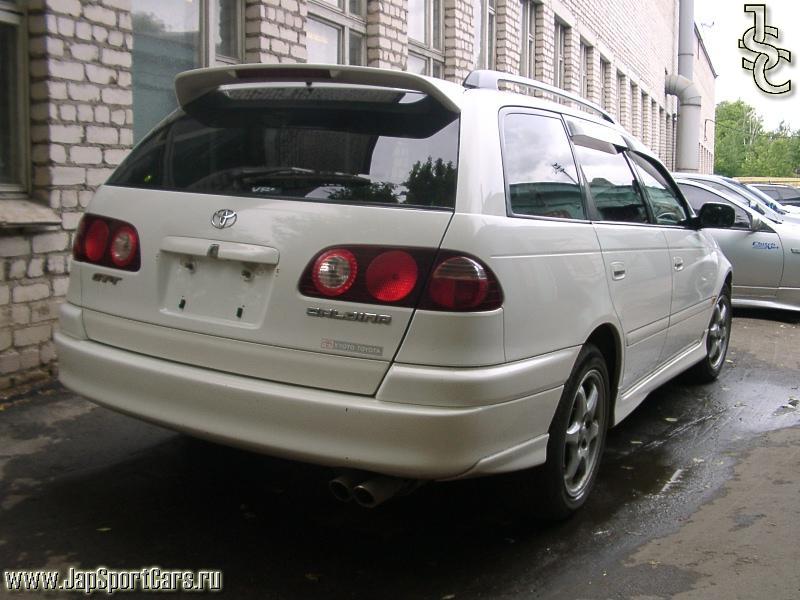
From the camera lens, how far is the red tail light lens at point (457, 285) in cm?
292

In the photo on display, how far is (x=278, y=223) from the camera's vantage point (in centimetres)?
310

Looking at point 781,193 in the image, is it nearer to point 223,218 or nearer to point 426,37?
point 426,37

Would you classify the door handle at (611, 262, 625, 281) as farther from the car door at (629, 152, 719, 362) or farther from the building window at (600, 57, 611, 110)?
the building window at (600, 57, 611, 110)

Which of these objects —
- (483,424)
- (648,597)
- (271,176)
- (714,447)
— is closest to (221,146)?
(271,176)

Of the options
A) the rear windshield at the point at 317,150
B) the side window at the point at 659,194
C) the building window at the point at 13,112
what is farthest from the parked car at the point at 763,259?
the rear windshield at the point at 317,150

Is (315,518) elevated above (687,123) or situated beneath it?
situated beneath

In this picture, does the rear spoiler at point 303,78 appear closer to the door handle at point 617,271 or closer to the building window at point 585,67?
the door handle at point 617,271

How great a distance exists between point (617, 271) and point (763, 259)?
6415mm

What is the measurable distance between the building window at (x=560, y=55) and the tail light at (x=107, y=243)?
1401cm

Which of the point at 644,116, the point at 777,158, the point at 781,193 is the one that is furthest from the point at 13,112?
the point at 777,158

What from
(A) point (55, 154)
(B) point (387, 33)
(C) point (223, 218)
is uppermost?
(B) point (387, 33)

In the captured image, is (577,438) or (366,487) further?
(577,438)

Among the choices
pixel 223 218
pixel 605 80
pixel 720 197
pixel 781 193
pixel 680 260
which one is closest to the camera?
pixel 223 218

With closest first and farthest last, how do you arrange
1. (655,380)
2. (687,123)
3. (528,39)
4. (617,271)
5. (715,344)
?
(617,271)
(655,380)
(715,344)
(528,39)
(687,123)
